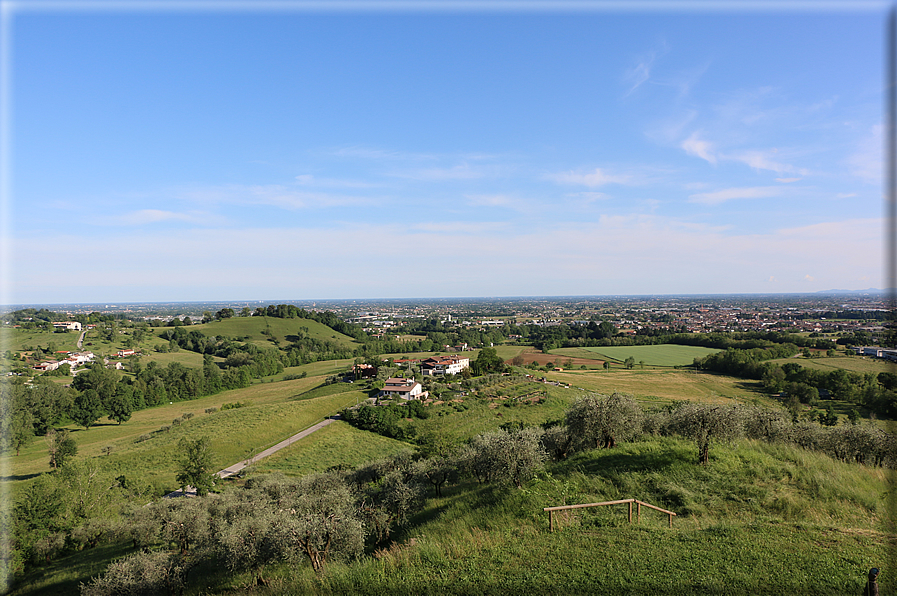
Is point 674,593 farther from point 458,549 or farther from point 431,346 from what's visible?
point 431,346

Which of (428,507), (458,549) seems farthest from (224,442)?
(458,549)

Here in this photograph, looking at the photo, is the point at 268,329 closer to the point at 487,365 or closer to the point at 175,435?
the point at 487,365

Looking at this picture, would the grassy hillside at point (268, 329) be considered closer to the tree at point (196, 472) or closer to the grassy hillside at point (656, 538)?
the tree at point (196, 472)

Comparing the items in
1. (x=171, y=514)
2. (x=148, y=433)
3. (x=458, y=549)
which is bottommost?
(x=148, y=433)

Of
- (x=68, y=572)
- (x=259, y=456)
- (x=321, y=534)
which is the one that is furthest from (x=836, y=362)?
(x=68, y=572)

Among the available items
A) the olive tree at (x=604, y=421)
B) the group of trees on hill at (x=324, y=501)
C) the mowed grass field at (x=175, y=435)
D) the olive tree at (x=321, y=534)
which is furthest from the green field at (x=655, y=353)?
the olive tree at (x=321, y=534)
